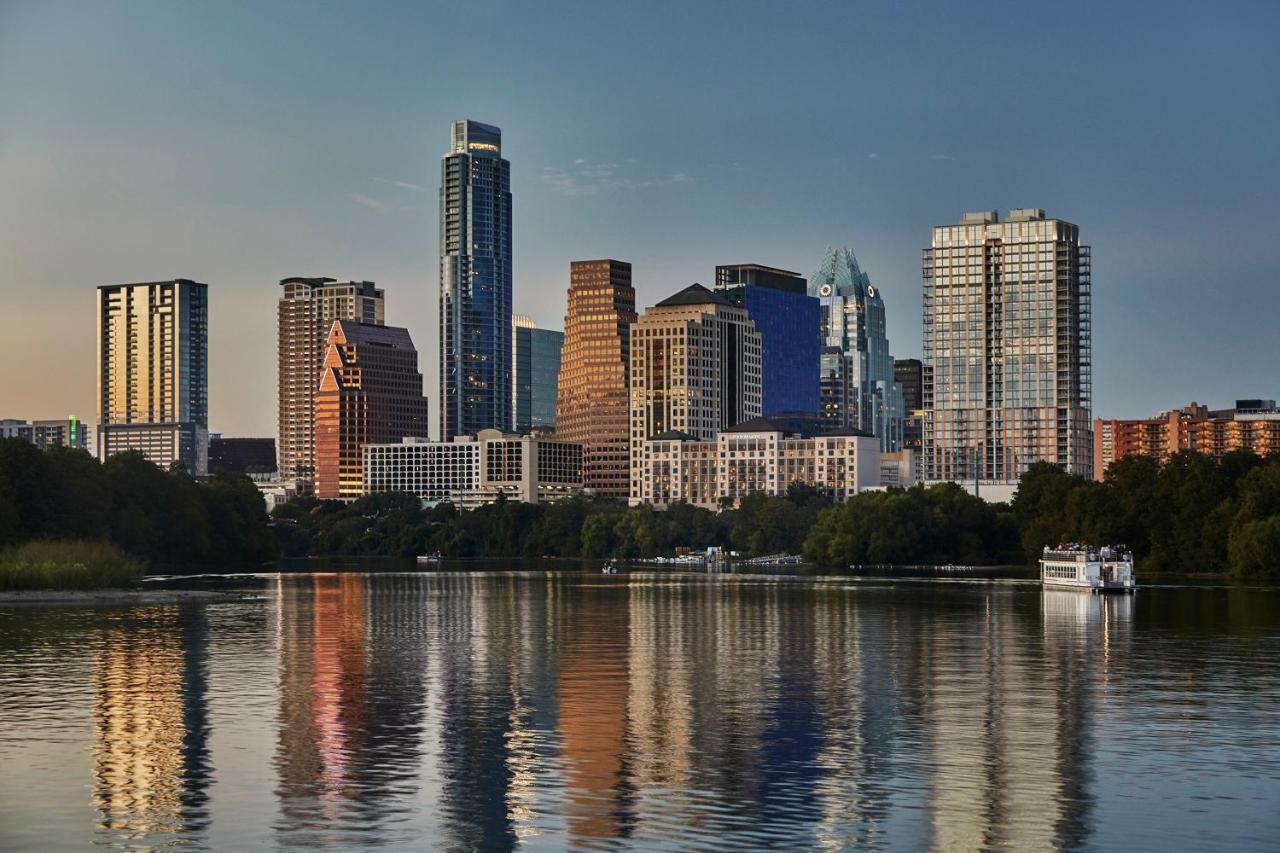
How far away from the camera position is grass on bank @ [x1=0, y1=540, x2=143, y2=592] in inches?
5906

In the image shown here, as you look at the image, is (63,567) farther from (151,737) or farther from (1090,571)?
(151,737)

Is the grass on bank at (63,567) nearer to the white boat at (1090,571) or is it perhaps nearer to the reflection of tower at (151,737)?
the reflection of tower at (151,737)

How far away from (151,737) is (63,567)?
329ft

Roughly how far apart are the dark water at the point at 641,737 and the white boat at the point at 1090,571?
57.2 metres

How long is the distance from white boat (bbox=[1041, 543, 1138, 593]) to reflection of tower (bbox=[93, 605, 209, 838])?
100593mm

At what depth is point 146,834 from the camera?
145 feet

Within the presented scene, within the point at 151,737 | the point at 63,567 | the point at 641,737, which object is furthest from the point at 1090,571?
the point at 151,737

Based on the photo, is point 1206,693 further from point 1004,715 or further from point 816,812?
point 816,812

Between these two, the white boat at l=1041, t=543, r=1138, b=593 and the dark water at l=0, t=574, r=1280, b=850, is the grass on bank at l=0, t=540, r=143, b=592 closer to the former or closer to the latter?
the dark water at l=0, t=574, r=1280, b=850

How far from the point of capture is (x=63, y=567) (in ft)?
509

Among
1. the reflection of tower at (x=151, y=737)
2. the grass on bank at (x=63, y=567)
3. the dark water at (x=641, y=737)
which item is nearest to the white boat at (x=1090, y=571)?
the dark water at (x=641, y=737)

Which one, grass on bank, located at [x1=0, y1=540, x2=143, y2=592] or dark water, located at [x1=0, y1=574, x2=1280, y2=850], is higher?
grass on bank, located at [x1=0, y1=540, x2=143, y2=592]

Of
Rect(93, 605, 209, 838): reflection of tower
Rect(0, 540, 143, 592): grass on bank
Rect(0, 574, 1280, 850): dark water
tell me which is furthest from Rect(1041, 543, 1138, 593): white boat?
Rect(93, 605, 209, 838): reflection of tower

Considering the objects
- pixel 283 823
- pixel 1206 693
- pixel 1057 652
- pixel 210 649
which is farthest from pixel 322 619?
pixel 283 823
